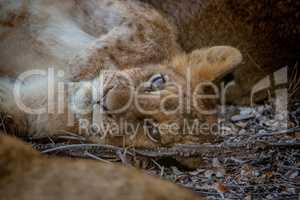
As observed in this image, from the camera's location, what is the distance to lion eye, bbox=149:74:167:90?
121 inches

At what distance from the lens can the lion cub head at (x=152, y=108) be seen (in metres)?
2.88

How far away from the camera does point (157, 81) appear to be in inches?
122

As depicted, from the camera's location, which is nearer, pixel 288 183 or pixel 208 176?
pixel 288 183

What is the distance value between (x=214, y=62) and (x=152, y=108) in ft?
2.37

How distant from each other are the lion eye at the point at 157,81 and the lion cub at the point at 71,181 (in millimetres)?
1537

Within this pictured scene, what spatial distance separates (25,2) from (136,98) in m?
1.21

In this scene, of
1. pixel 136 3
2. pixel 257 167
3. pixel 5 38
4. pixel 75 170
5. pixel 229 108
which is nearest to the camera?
pixel 75 170

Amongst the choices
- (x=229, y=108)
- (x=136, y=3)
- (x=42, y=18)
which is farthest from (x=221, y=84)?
(x=42, y=18)

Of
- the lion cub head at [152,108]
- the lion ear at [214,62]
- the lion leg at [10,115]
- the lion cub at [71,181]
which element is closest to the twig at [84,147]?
the lion cub head at [152,108]

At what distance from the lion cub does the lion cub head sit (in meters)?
1.30

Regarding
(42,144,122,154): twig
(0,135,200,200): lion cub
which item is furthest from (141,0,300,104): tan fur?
(0,135,200,200): lion cub

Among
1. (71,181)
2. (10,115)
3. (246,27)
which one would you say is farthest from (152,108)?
(71,181)

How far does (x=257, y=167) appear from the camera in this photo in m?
2.73

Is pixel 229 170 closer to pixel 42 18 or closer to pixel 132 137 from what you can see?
pixel 132 137
